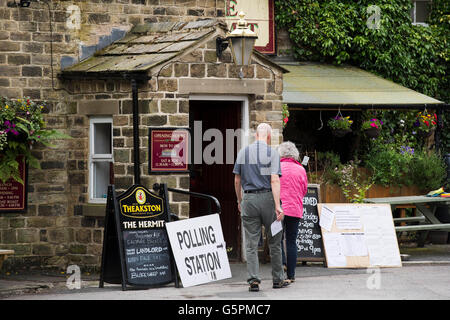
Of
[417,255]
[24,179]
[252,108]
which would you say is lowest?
[417,255]

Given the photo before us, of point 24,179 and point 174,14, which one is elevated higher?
point 174,14

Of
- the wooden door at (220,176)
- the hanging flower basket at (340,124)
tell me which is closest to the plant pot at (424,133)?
the hanging flower basket at (340,124)

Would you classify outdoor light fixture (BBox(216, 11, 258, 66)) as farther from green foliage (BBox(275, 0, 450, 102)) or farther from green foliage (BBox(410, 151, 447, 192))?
green foliage (BBox(275, 0, 450, 102))

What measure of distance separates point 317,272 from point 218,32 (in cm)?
375

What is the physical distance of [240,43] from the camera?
42.7 ft

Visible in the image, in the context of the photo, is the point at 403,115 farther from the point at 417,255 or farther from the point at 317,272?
the point at 317,272

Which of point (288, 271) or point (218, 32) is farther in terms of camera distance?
point (218, 32)

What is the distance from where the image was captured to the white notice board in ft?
43.5

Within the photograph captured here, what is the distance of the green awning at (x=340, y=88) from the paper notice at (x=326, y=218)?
107 inches

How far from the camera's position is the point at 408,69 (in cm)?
1894

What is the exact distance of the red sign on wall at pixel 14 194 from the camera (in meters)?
13.6

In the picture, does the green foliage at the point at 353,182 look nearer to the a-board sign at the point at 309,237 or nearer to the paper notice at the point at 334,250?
the a-board sign at the point at 309,237

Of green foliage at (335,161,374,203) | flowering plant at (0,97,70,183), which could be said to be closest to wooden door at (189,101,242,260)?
green foliage at (335,161,374,203)

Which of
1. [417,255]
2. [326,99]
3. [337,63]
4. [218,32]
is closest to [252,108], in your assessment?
[218,32]
